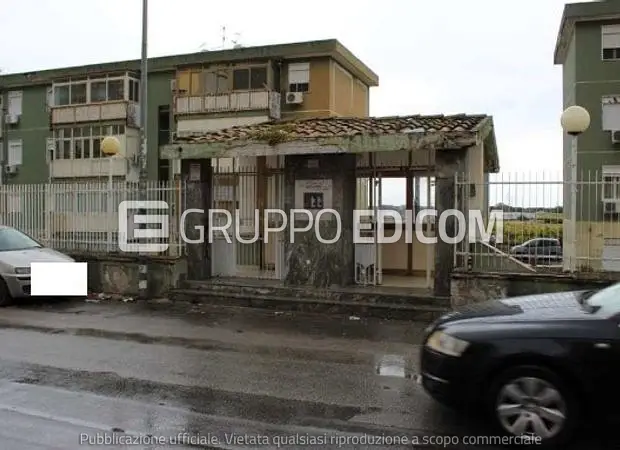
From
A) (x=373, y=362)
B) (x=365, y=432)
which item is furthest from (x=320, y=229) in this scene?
(x=365, y=432)

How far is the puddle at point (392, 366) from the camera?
6707 millimetres

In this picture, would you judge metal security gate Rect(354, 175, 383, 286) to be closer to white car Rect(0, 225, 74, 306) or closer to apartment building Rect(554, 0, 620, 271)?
white car Rect(0, 225, 74, 306)

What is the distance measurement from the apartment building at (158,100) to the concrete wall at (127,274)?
587 inches

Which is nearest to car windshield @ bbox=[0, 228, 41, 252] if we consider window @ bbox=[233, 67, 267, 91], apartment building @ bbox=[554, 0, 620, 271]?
window @ bbox=[233, 67, 267, 91]

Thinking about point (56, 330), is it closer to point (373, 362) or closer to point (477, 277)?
point (373, 362)

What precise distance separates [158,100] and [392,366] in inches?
1162

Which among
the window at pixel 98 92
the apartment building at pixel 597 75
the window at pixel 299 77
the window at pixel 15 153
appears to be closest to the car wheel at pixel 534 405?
the apartment building at pixel 597 75

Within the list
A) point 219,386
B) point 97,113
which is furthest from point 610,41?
point 219,386

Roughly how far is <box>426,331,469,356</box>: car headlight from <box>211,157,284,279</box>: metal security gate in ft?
23.5

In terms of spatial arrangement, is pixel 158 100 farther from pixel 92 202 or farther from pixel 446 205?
pixel 446 205

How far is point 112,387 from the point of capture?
6.04 meters

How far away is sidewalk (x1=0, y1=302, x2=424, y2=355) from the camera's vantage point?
8.22 meters

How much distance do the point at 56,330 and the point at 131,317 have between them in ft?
4.55

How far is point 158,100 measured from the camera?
111 feet
